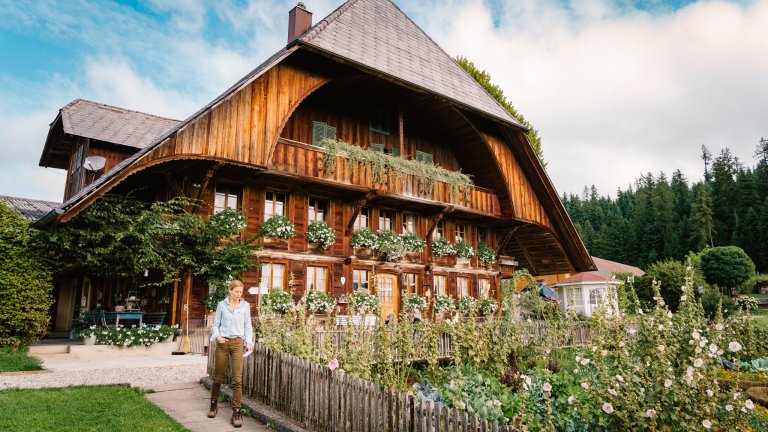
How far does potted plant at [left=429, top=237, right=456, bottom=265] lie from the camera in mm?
19156

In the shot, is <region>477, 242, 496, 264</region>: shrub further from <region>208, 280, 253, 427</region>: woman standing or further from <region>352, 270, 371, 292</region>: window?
<region>208, 280, 253, 427</region>: woman standing

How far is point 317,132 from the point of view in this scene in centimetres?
1700

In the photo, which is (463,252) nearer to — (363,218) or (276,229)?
(363,218)

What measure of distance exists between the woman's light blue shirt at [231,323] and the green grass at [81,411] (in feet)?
4.04

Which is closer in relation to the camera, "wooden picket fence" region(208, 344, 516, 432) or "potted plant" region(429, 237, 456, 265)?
"wooden picket fence" region(208, 344, 516, 432)

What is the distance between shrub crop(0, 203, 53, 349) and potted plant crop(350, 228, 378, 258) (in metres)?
8.65

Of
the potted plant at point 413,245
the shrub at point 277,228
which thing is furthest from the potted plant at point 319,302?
the potted plant at point 413,245

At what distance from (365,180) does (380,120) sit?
4004 millimetres

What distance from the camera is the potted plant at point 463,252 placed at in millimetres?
20000

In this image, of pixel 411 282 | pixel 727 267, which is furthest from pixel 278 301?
pixel 727 267

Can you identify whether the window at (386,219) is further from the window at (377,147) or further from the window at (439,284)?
the window at (439,284)

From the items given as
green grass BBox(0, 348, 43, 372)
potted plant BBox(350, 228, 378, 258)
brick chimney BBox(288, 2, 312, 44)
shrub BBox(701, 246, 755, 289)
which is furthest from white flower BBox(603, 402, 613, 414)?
shrub BBox(701, 246, 755, 289)

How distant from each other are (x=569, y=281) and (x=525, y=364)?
105 feet

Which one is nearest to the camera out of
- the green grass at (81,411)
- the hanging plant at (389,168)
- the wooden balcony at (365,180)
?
the green grass at (81,411)
